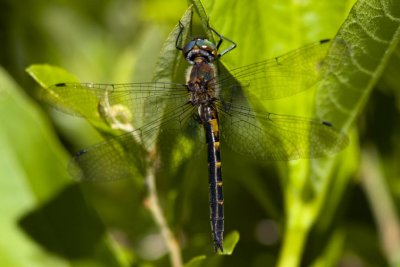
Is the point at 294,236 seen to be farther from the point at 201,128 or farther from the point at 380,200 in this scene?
the point at 380,200

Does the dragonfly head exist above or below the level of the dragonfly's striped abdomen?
above

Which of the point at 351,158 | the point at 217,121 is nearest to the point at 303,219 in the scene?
the point at 351,158

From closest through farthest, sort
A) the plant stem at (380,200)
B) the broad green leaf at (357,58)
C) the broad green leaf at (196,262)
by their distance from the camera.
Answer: the broad green leaf at (357,58), the broad green leaf at (196,262), the plant stem at (380,200)

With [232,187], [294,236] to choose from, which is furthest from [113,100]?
[232,187]

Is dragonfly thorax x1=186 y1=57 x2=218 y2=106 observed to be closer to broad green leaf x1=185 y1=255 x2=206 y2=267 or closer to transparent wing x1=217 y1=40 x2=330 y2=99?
transparent wing x1=217 y1=40 x2=330 y2=99

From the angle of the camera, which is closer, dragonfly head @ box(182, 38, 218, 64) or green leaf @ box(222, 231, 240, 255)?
green leaf @ box(222, 231, 240, 255)

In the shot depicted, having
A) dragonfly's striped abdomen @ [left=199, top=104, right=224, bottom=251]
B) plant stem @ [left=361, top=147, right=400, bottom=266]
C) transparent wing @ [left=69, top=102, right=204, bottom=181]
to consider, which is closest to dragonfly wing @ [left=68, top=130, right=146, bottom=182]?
transparent wing @ [left=69, top=102, right=204, bottom=181]

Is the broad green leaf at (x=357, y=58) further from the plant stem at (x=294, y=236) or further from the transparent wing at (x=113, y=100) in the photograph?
the transparent wing at (x=113, y=100)

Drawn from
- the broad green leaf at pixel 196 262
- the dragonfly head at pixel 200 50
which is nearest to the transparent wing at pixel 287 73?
the dragonfly head at pixel 200 50

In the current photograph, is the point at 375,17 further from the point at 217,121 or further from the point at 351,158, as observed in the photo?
the point at 217,121
